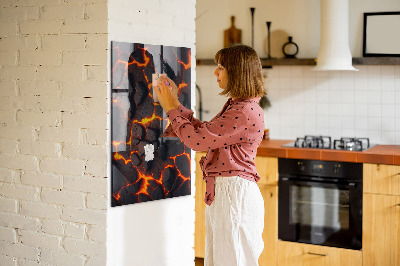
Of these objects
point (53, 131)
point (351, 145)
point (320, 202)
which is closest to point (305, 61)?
point (351, 145)

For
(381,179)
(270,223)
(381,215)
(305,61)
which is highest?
(305,61)

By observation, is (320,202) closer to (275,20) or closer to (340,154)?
(340,154)

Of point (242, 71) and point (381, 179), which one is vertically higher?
point (242, 71)

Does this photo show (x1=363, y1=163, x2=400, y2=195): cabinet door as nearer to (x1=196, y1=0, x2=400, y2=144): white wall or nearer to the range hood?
(x1=196, y1=0, x2=400, y2=144): white wall

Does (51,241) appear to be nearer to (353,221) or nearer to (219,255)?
(219,255)

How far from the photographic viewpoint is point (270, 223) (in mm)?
4266

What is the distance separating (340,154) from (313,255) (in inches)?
29.7

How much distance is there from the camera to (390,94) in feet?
14.7

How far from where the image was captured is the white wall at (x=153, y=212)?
2.82 metres

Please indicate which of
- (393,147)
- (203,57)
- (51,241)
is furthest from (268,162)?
(51,241)

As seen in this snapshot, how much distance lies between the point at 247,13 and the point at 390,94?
52.5 inches

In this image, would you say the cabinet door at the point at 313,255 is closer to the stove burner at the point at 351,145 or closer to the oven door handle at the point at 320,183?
the oven door handle at the point at 320,183

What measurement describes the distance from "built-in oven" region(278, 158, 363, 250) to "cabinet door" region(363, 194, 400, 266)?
0.06 meters

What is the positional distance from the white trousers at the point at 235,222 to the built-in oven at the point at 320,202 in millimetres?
1427
